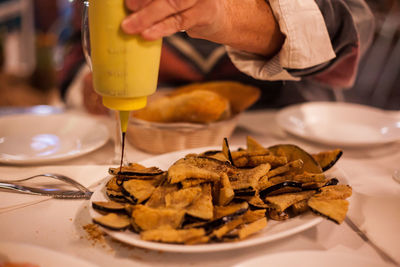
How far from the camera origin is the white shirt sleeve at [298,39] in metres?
0.93

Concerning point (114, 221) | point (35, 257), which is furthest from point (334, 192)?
point (35, 257)

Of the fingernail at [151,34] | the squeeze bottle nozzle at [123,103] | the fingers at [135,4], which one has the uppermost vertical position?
the fingers at [135,4]

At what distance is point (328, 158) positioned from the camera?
2.58 feet

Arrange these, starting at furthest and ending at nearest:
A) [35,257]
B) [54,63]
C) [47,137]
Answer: [54,63] < [47,137] < [35,257]

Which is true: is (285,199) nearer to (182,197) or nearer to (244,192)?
(244,192)

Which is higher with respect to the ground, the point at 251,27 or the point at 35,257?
the point at 251,27

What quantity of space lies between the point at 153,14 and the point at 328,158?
1.51 feet

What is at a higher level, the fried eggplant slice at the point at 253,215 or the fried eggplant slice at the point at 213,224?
the fried eggplant slice at the point at 213,224

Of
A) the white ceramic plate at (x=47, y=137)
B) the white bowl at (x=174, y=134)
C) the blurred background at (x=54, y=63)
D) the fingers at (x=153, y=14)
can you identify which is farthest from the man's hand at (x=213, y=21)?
the blurred background at (x=54, y=63)

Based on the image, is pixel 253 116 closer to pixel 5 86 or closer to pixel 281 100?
pixel 281 100

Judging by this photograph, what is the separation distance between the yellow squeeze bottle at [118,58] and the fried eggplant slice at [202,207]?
21 centimetres

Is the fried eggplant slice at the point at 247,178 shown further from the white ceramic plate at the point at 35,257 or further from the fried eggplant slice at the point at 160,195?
the white ceramic plate at the point at 35,257

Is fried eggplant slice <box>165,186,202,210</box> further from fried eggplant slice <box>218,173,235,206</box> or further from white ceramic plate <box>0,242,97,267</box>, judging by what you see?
white ceramic plate <box>0,242,97,267</box>

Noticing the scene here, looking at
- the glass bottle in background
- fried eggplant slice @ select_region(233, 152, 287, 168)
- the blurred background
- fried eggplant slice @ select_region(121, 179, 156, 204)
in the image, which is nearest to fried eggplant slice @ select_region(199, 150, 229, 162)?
fried eggplant slice @ select_region(233, 152, 287, 168)
